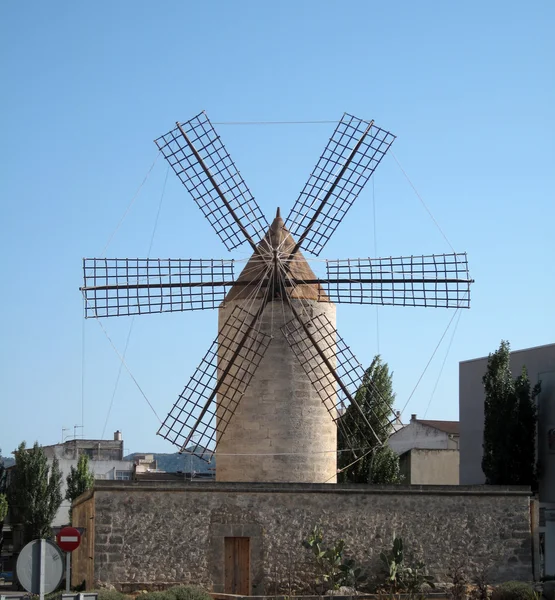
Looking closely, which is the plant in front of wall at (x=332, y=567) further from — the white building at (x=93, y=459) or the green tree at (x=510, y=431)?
the white building at (x=93, y=459)

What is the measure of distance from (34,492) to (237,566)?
103 ft

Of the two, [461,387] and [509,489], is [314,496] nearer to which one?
[509,489]

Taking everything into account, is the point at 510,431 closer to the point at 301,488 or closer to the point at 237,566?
the point at 301,488

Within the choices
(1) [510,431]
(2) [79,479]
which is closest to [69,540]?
(1) [510,431]

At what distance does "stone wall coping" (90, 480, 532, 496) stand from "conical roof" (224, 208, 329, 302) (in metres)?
A: 4.09

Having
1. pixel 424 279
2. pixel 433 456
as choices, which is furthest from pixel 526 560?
pixel 433 456

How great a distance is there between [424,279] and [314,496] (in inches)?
210

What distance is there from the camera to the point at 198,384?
2450 cm

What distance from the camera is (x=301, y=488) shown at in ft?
72.9

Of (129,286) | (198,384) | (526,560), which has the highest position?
(129,286)

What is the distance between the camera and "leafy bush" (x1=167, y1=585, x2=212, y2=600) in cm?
1953

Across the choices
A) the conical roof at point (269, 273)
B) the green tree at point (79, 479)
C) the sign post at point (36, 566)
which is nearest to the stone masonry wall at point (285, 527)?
the conical roof at point (269, 273)

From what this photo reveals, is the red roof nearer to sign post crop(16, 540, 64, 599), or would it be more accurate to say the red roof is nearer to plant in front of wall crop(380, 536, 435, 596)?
plant in front of wall crop(380, 536, 435, 596)

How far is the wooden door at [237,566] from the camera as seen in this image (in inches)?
851
